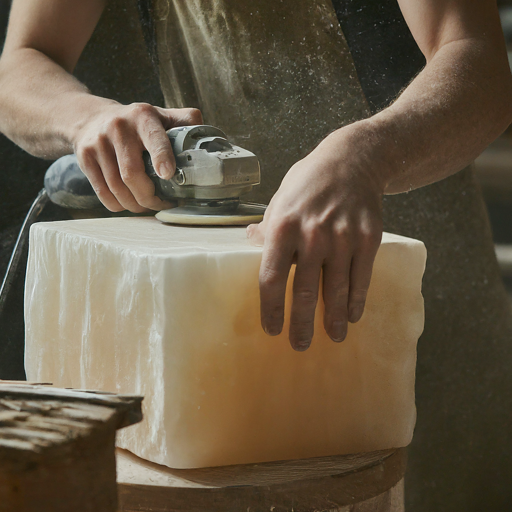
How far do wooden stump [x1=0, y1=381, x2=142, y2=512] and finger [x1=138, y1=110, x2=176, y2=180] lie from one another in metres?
0.32

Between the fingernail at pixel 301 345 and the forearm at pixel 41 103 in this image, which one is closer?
the fingernail at pixel 301 345

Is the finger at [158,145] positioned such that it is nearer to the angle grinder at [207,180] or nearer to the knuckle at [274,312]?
the angle grinder at [207,180]

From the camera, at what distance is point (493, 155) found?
5.31 feet

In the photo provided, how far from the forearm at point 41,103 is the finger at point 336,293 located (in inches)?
15.0

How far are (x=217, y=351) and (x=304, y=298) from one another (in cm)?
8

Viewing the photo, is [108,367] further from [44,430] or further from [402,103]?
[402,103]

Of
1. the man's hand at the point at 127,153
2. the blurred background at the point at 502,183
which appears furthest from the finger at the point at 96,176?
the blurred background at the point at 502,183

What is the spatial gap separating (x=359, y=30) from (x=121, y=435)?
2.47 feet

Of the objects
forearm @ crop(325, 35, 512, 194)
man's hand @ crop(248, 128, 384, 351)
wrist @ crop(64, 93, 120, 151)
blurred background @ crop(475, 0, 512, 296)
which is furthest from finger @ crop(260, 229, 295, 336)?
blurred background @ crop(475, 0, 512, 296)

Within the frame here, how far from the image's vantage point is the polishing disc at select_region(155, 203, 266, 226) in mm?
646

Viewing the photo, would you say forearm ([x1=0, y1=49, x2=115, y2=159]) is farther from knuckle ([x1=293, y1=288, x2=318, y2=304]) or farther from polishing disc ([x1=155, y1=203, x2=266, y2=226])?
knuckle ([x1=293, y1=288, x2=318, y2=304])

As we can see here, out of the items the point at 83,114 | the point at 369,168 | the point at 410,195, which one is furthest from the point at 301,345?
the point at 410,195

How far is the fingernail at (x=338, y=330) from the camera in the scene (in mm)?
506

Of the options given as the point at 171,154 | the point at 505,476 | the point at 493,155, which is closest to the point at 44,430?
the point at 171,154
